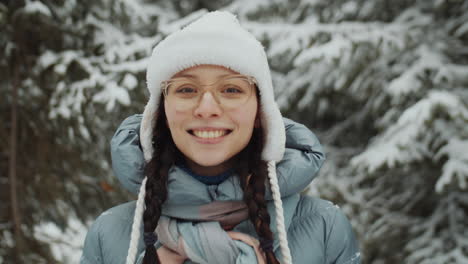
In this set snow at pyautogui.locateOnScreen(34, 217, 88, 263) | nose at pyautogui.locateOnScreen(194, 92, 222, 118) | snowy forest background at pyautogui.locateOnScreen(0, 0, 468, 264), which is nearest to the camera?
nose at pyautogui.locateOnScreen(194, 92, 222, 118)

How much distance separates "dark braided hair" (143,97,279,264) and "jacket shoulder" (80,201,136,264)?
0.22 meters

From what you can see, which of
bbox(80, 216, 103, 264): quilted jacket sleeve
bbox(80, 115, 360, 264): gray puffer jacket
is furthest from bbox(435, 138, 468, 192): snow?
bbox(80, 216, 103, 264): quilted jacket sleeve

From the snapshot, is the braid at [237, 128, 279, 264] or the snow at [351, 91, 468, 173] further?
the snow at [351, 91, 468, 173]

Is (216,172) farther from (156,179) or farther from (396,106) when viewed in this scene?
(396,106)

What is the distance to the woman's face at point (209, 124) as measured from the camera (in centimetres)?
155

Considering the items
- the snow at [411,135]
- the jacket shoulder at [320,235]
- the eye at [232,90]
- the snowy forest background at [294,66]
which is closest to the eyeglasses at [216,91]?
the eye at [232,90]

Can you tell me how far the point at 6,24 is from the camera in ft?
13.2

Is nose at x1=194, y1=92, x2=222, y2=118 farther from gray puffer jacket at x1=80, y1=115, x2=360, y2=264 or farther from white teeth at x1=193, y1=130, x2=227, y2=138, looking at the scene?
gray puffer jacket at x1=80, y1=115, x2=360, y2=264

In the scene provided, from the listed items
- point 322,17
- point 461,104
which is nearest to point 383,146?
point 461,104

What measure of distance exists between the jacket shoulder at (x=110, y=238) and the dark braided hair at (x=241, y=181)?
22 centimetres

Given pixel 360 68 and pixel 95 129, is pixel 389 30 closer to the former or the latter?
pixel 360 68

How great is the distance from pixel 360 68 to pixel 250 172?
11.2ft

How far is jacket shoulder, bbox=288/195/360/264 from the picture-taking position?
5.48 ft

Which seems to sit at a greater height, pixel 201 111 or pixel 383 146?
pixel 201 111
